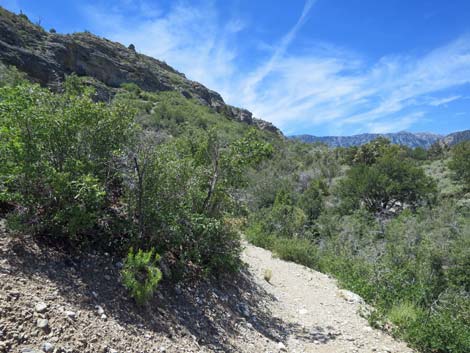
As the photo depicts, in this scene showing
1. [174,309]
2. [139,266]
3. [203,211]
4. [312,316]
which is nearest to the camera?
[139,266]

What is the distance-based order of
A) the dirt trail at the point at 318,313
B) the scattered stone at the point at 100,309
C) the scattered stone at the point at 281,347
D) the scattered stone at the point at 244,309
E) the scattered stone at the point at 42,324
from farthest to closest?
the scattered stone at the point at 244,309
the dirt trail at the point at 318,313
the scattered stone at the point at 281,347
the scattered stone at the point at 100,309
the scattered stone at the point at 42,324

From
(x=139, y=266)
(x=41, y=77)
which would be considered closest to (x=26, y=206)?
(x=139, y=266)

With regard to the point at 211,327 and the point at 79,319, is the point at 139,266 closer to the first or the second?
the point at 79,319

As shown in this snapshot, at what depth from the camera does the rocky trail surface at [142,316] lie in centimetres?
269

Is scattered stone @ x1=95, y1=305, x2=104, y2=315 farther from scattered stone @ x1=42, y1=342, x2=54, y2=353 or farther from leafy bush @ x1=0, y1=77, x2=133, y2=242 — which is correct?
leafy bush @ x1=0, y1=77, x2=133, y2=242

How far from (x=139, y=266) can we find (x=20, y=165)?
1.73 metres

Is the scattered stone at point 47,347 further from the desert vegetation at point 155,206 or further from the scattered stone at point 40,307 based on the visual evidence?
the desert vegetation at point 155,206

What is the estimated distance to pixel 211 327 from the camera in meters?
4.35

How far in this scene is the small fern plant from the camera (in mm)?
3631

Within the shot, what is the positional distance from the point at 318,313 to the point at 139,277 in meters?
4.13

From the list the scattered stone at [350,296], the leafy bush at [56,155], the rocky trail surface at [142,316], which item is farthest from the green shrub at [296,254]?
the leafy bush at [56,155]

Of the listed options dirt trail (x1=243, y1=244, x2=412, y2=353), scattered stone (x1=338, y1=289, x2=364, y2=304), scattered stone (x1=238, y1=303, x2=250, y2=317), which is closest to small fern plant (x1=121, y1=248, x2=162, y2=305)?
scattered stone (x1=238, y1=303, x2=250, y2=317)

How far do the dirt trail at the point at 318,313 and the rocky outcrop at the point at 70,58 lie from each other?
20.7 meters

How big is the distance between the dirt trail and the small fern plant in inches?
88.3
